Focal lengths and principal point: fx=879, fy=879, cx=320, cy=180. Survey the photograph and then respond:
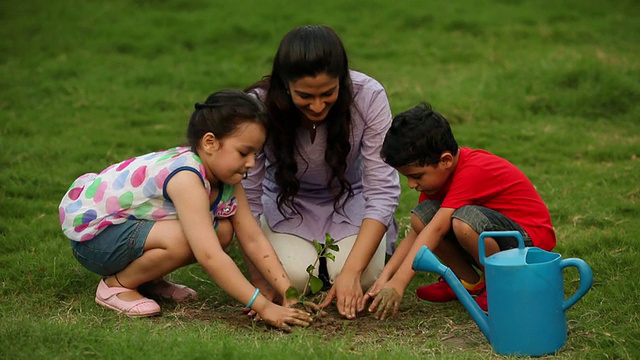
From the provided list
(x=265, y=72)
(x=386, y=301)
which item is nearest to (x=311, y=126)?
(x=386, y=301)

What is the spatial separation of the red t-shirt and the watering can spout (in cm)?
53

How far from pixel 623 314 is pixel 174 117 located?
16.8 feet

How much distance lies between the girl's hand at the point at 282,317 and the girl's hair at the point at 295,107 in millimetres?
925

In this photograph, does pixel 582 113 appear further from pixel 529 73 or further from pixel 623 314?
pixel 623 314

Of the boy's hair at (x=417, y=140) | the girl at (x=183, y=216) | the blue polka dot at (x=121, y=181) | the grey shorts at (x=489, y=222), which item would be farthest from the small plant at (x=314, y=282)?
the blue polka dot at (x=121, y=181)

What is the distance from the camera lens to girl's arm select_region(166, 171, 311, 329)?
3725 mm

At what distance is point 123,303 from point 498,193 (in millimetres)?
1780

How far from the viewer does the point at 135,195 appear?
396 cm

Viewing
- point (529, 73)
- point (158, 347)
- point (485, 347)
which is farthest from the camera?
point (529, 73)

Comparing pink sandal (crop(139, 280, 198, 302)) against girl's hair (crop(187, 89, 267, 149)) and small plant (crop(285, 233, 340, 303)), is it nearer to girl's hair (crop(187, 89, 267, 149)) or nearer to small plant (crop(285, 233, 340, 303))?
small plant (crop(285, 233, 340, 303))

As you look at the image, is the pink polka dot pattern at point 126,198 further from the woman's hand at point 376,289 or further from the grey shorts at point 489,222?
the grey shorts at point 489,222

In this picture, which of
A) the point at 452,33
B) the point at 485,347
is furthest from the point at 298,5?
the point at 485,347

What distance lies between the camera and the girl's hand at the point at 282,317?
370 cm

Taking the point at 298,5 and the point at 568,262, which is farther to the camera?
the point at 298,5
